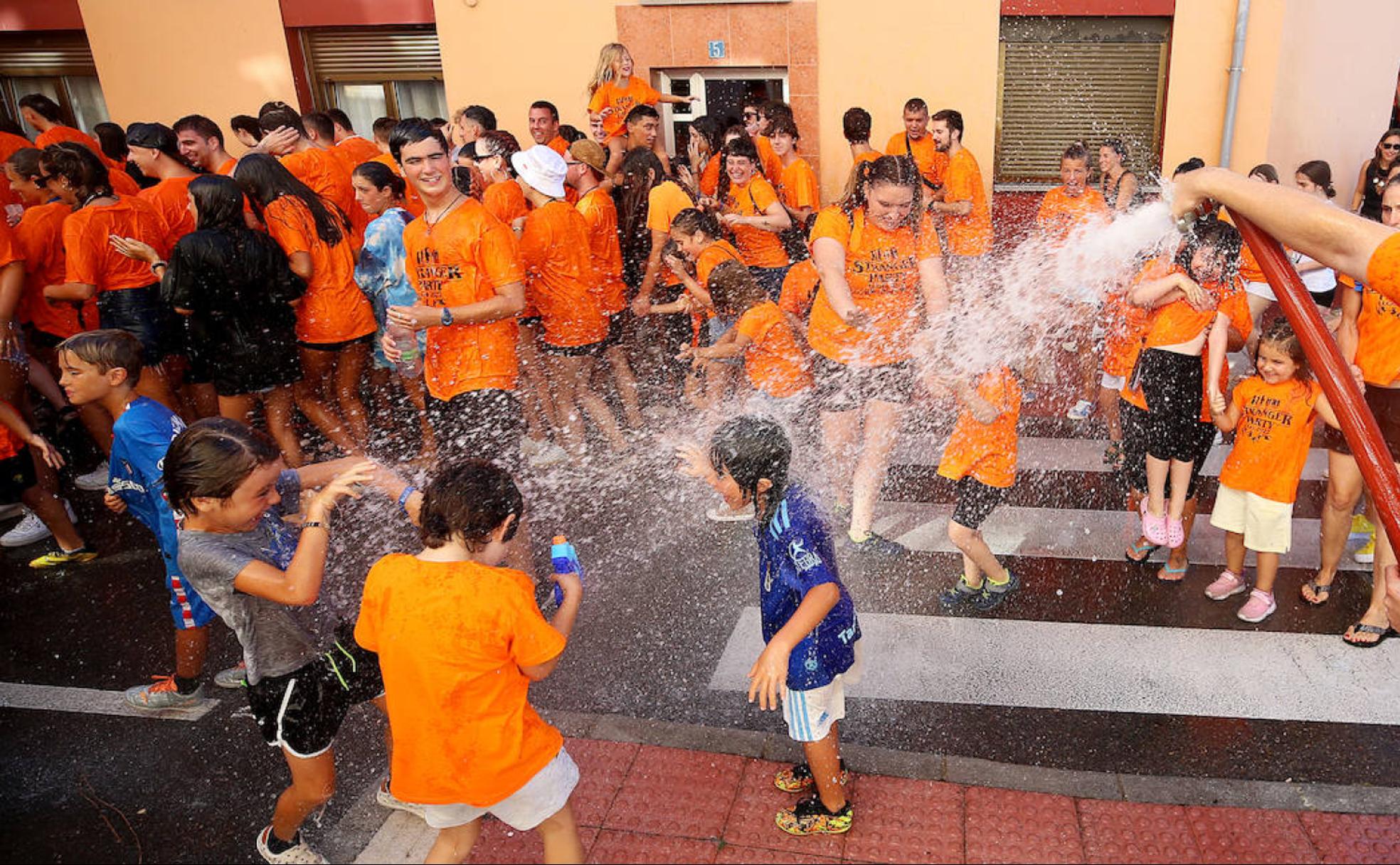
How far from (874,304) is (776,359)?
2.16 ft

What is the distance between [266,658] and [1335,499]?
4641mm

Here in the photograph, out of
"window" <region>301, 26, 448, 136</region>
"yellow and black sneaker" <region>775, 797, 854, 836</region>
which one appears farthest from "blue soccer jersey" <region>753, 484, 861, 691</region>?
"window" <region>301, 26, 448, 136</region>

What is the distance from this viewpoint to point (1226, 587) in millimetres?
4652

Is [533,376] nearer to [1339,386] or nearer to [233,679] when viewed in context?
[233,679]

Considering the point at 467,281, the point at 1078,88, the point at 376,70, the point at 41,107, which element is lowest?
the point at 467,281

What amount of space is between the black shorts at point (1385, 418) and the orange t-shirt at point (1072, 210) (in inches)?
149

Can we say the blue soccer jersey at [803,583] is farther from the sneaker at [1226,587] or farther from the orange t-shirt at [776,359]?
the sneaker at [1226,587]

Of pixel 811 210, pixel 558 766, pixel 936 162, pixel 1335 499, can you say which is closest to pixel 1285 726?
pixel 1335 499

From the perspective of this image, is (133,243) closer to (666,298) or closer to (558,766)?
(666,298)

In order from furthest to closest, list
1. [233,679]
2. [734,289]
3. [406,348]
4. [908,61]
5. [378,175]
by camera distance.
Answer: [908,61] < [378,175] < [406,348] < [734,289] < [233,679]

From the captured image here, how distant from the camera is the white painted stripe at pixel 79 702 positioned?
13.6 feet

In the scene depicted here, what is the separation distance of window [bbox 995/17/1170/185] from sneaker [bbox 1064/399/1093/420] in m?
4.72

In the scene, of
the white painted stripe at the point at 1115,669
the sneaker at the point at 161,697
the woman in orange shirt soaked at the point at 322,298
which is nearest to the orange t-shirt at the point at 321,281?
the woman in orange shirt soaked at the point at 322,298

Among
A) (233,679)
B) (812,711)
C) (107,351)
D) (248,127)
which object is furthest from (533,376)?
(812,711)
